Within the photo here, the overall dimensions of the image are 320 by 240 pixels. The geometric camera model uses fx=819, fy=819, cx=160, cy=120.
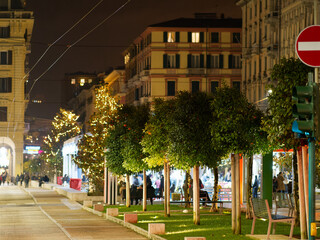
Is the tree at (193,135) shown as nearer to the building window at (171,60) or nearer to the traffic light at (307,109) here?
the traffic light at (307,109)

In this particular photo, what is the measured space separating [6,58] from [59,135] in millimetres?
15043

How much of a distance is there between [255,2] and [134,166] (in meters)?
47.5

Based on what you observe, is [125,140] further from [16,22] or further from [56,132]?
[16,22]

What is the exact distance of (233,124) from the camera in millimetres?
20031

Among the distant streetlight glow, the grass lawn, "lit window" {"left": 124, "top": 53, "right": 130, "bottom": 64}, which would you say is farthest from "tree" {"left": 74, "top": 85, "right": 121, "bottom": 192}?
"lit window" {"left": 124, "top": 53, "right": 130, "bottom": 64}

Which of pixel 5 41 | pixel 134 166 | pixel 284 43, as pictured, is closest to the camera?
pixel 134 166

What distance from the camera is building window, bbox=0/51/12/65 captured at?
10281 cm

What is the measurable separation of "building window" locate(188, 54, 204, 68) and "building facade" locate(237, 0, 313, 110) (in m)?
13.7

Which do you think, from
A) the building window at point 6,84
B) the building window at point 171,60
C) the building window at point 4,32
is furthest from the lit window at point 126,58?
the building window at point 171,60

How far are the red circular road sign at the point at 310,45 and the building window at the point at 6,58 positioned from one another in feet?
307

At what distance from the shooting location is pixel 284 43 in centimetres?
6894

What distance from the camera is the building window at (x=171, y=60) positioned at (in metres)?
95.9

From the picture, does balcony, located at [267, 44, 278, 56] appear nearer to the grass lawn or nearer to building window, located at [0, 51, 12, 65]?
the grass lawn

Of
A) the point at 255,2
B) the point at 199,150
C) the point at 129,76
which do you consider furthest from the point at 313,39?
the point at 129,76
